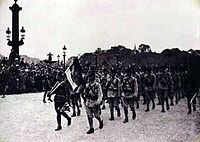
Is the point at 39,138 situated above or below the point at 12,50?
below

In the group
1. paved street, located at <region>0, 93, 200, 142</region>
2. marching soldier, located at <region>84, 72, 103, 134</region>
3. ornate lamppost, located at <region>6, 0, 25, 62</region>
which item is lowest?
paved street, located at <region>0, 93, 200, 142</region>

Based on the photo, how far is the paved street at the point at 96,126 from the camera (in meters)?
3.10

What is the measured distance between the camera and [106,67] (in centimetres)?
319

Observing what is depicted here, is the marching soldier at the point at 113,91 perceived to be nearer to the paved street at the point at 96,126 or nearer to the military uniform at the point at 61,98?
the paved street at the point at 96,126

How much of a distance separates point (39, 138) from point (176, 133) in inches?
33.3

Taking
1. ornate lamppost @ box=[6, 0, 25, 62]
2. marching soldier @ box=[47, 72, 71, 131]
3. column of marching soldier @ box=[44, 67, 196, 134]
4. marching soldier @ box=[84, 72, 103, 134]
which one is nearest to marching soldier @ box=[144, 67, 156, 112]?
column of marching soldier @ box=[44, 67, 196, 134]

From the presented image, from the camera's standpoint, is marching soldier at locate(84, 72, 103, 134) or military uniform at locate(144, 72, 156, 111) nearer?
marching soldier at locate(84, 72, 103, 134)

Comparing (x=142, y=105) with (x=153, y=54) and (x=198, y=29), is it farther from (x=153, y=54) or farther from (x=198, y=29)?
(x=198, y=29)

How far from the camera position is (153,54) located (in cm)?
318

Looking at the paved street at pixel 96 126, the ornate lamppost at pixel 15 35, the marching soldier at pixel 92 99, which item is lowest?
the paved street at pixel 96 126

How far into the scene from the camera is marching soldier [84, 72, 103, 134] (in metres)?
3.18

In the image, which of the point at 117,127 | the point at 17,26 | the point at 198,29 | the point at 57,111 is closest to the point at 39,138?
the point at 57,111

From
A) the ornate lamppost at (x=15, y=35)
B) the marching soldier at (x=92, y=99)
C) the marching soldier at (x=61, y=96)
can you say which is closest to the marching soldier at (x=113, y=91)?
the marching soldier at (x=92, y=99)

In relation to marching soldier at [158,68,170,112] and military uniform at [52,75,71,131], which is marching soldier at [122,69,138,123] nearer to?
marching soldier at [158,68,170,112]
